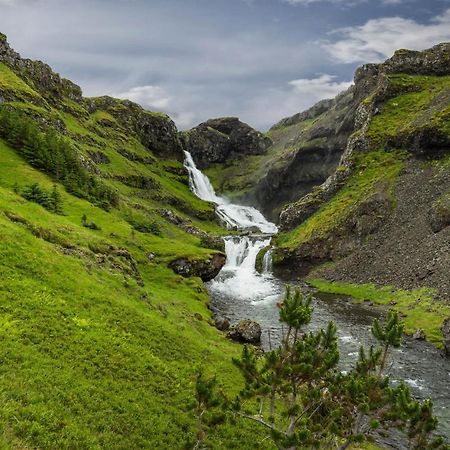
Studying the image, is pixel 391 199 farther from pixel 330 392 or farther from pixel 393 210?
pixel 330 392

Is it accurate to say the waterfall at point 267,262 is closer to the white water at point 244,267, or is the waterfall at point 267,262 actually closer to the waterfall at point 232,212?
the white water at point 244,267

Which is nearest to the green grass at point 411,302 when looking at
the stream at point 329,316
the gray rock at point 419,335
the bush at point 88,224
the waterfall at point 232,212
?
the gray rock at point 419,335

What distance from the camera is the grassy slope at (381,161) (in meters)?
82.3

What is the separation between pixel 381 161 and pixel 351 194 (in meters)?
13.4

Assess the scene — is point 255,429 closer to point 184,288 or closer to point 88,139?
point 184,288

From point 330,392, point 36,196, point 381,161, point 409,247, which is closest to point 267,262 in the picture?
point 409,247

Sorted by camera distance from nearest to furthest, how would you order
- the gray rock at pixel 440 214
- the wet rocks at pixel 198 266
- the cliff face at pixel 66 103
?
the wet rocks at pixel 198 266
the gray rock at pixel 440 214
the cliff face at pixel 66 103

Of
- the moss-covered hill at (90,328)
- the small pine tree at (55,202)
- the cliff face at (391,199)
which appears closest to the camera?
the moss-covered hill at (90,328)

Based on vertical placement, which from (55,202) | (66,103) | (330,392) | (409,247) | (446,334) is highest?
(66,103)

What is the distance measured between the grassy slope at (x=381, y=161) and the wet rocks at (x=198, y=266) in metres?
22.6

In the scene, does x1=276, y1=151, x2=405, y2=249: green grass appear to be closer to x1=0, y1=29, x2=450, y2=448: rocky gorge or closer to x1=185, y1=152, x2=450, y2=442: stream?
x1=0, y1=29, x2=450, y2=448: rocky gorge

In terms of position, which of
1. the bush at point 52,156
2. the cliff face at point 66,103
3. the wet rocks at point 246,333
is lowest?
the wet rocks at point 246,333

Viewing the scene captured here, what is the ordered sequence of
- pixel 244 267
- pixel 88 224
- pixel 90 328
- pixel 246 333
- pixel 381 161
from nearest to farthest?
pixel 90 328 < pixel 246 333 < pixel 88 224 < pixel 244 267 < pixel 381 161

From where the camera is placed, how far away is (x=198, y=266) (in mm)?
66062
